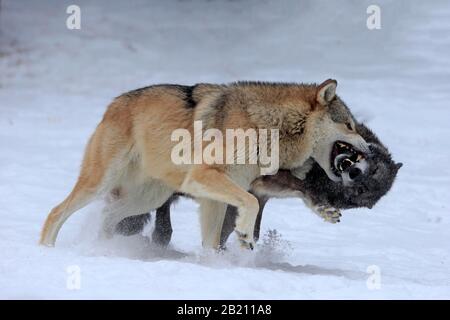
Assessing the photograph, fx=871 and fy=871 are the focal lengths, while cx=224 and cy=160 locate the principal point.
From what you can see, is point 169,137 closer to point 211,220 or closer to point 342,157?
point 211,220

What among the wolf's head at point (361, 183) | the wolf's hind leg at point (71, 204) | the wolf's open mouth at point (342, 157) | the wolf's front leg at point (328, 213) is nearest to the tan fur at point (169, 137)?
the wolf's hind leg at point (71, 204)

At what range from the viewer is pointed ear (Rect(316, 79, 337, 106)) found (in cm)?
716

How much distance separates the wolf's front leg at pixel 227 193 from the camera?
6.66 metres

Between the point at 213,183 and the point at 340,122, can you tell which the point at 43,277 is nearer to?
the point at 213,183

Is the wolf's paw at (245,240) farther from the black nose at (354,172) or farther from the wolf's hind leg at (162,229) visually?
the wolf's hind leg at (162,229)

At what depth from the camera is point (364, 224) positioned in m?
10.4

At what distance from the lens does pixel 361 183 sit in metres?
7.55

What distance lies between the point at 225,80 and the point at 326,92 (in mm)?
10914

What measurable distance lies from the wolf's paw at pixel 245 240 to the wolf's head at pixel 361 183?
0.98 meters

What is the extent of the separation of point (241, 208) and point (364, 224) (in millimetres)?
4039

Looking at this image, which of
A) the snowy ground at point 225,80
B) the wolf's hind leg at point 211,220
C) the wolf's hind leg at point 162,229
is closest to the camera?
the snowy ground at point 225,80

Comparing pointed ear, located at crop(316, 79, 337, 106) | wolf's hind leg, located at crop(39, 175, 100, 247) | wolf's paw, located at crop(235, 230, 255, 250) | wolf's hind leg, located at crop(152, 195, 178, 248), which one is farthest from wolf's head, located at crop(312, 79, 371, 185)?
wolf's hind leg, located at crop(39, 175, 100, 247)

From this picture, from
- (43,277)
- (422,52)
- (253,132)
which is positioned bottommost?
(43,277)

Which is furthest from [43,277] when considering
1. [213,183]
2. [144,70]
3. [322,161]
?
[144,70]
